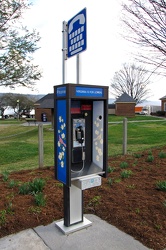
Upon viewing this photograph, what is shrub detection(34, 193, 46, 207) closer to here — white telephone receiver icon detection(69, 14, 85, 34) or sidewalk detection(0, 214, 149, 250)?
sidewalk detection(0, 214, 149, 250)

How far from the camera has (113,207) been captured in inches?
129

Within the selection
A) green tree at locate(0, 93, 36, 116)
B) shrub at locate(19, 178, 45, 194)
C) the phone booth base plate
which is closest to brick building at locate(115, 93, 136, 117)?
green tree at locate(0, 93, 36, 116)

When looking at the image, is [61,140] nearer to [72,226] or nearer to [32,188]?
[72,226]

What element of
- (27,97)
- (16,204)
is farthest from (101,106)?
(27,97)

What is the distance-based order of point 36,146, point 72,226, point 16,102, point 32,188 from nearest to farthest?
1. point 72,226
2. point 32,188
3. point 36,146
4. point 16,102

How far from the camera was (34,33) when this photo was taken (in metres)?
11.8

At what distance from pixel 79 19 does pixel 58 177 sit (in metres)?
1.91

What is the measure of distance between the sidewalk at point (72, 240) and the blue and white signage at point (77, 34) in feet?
7.17

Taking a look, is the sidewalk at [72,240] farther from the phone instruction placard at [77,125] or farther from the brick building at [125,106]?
the brick building at [125,106]

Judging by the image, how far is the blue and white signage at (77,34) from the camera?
8.68 ft

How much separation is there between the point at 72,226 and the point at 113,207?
745 millimetres

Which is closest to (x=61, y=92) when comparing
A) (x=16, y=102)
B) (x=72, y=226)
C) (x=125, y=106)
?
(x=72, y=226)

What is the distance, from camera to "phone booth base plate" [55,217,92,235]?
107 inches

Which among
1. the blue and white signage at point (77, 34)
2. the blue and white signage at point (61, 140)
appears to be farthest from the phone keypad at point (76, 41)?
the blue and white signage at point (61, 140)
